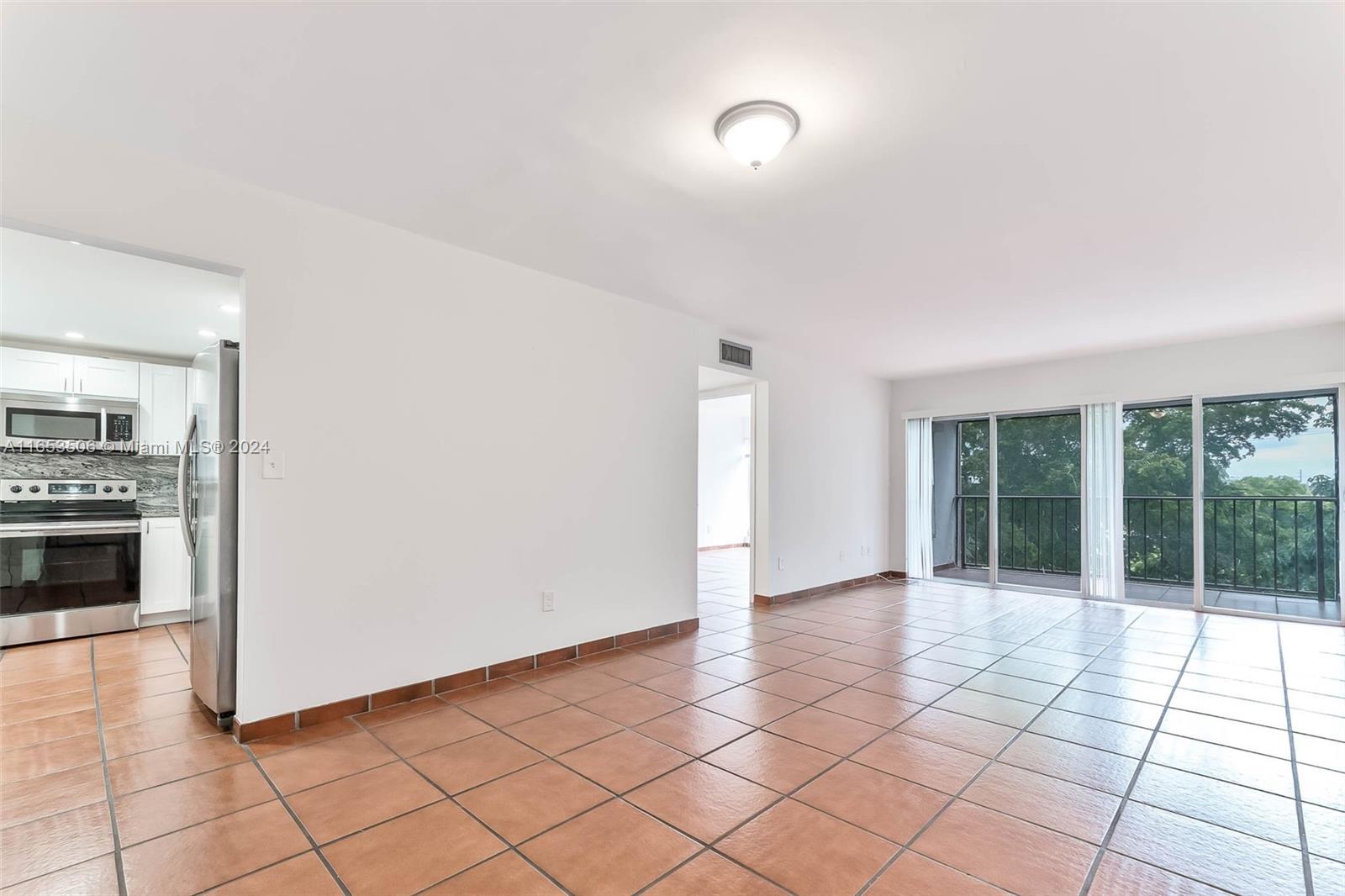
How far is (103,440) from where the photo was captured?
4.86m

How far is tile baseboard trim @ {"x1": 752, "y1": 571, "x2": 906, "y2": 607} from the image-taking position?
5777mm

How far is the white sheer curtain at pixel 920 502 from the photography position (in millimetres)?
7398

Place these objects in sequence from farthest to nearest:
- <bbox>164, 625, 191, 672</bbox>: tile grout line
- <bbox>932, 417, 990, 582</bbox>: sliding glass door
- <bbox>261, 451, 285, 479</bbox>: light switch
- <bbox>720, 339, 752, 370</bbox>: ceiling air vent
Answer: <bbox>932, 417, 990, 582</bbox>: sliding glass door, <bbox>720, 339, 752, 370</bbox>: ceiling air vent, <bbox>164, 625, 191, 672</bbox>: tile grout line, <bbox>261, 451, 285, 479</bbox>: light switch

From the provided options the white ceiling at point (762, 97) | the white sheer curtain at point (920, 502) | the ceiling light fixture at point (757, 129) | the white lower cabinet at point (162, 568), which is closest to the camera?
the white ceiling at point (762, 97)

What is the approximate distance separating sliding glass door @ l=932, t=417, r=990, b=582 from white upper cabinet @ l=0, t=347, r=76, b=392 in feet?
27.1

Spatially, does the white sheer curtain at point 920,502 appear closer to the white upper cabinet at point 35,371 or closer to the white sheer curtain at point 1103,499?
the white sheer curtain at point 1103,499

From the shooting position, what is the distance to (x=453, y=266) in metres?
3.44

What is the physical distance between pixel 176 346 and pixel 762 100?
204 inches

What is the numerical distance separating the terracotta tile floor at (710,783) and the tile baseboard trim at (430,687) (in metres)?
0.07

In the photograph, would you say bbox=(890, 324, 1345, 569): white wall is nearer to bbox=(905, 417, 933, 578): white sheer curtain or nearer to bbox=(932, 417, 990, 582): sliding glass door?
bbox=(905, 417, 933, 578): white sheer curtain

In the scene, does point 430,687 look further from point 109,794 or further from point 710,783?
point 710,783

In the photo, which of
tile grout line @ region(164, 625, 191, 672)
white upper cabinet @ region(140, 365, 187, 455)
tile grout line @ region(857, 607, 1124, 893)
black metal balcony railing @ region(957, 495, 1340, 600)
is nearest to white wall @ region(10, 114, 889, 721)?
tile grout line @ region(164, 625, 191, 672)

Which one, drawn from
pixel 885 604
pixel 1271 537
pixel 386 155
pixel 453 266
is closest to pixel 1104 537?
pixel 1271 537

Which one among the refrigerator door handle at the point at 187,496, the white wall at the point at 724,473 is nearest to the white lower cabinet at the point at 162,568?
the refrigerator door handle at the point at 187,496
